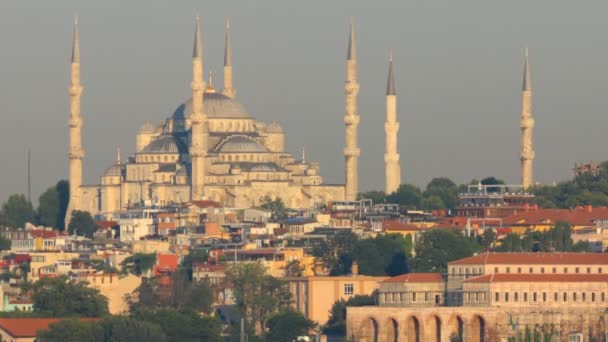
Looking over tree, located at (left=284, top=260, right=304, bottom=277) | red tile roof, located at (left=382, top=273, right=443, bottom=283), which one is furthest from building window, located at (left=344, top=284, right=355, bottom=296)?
tree, located at (left=284, top=260, right=304, bottom=277)

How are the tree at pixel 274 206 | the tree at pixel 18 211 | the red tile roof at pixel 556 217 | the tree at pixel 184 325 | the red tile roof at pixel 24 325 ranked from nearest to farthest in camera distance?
the red tile roof at pixel 24 325, the tree at pixel 184 325, the red tile roof at pixel 556 217, the tree at pixel 274 206, the tree at pixel 18 211

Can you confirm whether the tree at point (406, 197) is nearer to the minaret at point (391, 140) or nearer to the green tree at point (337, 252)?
the minaret at point (391, 140)

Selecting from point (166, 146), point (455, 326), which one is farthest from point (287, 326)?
point (166, 146)

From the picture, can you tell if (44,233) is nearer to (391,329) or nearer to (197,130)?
(197,130)

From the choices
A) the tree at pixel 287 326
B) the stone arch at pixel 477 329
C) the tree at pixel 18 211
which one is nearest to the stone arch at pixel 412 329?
the stone arch at pixel 477 329

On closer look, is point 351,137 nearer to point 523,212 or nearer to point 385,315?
point 523,212

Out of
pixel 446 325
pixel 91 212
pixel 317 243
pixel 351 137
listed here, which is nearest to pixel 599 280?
pixel 446 325
